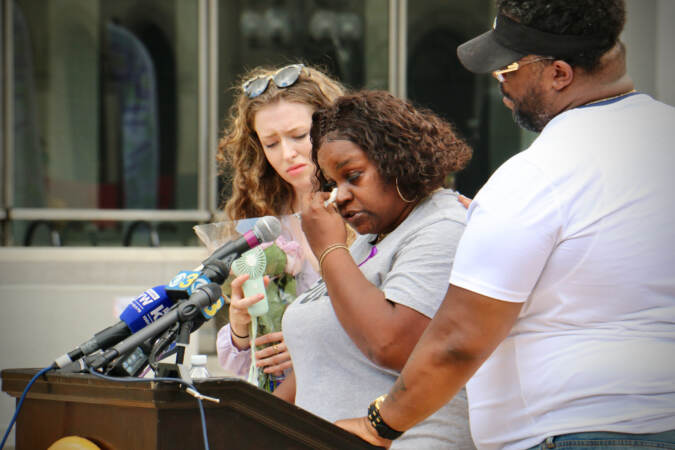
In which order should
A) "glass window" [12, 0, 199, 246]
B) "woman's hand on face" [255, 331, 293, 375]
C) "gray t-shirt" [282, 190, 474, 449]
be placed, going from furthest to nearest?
"glass window" [12, 0, 199, 246] → "woman's hand on face" [255, 331, 293, 375] → "gray t-shirt" [282, 190, 474, 449]

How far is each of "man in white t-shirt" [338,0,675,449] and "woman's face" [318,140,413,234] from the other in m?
0.58

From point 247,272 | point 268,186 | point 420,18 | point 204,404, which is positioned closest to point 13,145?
point 420,18

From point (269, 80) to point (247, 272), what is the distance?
0.97 m

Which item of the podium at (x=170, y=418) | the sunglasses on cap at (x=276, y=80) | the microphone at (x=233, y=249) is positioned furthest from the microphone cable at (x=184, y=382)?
the sunglasses on cap at (x=276, y=80)

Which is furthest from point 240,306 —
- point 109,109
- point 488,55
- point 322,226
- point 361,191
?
point 109,109

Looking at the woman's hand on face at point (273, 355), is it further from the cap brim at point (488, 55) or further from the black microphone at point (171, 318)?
the cap brim at point (488, 55)

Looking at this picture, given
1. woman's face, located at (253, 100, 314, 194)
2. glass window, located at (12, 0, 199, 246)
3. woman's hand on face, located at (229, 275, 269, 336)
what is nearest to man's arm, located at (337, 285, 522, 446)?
woman's hand on face, located at (229, 275, 269, 336)

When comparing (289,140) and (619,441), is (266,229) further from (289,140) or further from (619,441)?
(289,140)

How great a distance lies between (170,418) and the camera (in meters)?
1.63

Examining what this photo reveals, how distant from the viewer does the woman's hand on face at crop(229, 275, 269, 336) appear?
8.20 ft

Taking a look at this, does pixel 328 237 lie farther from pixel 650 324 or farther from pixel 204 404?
pixel 650 324

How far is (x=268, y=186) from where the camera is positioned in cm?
320

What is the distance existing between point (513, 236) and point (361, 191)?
0.69m

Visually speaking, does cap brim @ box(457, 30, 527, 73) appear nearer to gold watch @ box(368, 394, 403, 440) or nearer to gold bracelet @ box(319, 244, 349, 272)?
gold bracelet @ box(319, 244, 349, 272)
